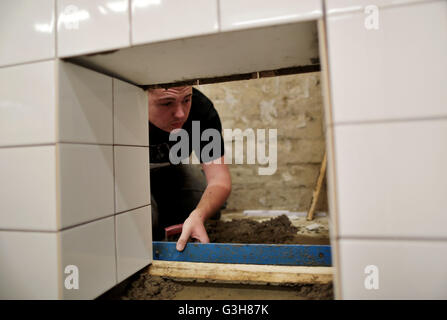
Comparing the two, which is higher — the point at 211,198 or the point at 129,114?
the point at 129,114

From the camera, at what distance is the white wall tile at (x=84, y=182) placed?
64 cm

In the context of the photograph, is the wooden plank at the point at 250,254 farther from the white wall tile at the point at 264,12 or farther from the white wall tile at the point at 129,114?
the white wall tile at the point at 264,12

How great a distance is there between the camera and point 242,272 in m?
0.85

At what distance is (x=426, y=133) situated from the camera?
1.68 ft

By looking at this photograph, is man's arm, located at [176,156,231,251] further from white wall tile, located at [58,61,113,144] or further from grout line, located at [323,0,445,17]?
grout line, located at [323,0,445,17]

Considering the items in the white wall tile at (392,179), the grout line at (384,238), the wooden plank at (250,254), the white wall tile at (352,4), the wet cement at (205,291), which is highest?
the white wall tile at (352,4)

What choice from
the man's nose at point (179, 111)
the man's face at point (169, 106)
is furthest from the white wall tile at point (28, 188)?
the man's nose at point (179, 111)

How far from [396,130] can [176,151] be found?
185 cm

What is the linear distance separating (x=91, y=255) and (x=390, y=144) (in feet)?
2.52

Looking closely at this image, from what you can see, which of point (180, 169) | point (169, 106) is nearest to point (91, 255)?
point (169, 106)

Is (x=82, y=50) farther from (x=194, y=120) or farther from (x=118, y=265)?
(x=194, y=120)

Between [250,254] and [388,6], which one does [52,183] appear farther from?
[388,6]

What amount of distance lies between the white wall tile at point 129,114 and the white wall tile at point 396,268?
703 millimetres
